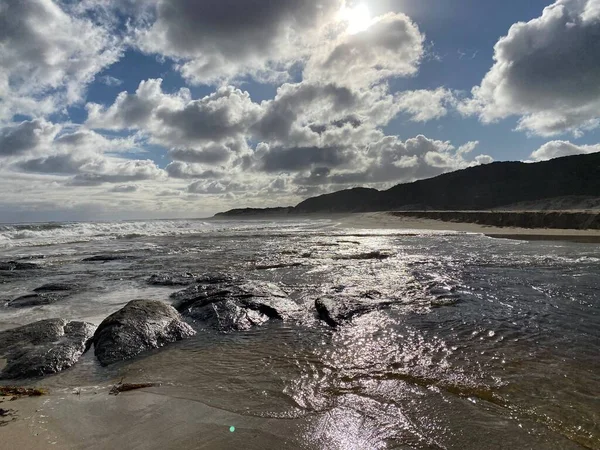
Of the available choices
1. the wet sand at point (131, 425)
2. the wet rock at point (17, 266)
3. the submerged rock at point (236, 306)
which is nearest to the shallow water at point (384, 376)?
the wet sand at point (131, 425)

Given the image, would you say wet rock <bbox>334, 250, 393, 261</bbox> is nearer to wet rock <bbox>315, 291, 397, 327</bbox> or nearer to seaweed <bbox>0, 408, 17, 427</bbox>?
wet rock <bbox>315, 291, 397, 327</bbox>

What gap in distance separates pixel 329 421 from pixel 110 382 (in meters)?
3.18

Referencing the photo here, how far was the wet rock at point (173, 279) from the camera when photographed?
40.0 ft

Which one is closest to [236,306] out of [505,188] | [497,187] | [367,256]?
[367,256]

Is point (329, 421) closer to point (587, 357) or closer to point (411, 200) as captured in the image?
point (587, 357)

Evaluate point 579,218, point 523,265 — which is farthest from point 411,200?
point 523,265

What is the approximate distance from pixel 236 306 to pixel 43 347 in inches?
143

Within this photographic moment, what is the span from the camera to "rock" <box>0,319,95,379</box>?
17.7ft

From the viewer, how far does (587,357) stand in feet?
18.0

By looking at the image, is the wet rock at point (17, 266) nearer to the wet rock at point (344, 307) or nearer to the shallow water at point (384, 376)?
the shallow water at point (384, 376)

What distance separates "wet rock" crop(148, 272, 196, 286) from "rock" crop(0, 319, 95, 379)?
16.0 feet

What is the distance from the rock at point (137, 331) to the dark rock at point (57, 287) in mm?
5793

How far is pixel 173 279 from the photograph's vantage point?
12.7 meters

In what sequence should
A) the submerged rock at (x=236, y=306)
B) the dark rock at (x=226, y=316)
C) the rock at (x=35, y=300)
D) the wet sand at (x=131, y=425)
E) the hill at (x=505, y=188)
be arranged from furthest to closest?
the hill at (x=505, y=188)
the rock at (x=35, y=300)
the submerged rock at (x=236, y=306)
the dark rock at (x=226, y=316)
the wet sand at (x=131, y=425)
